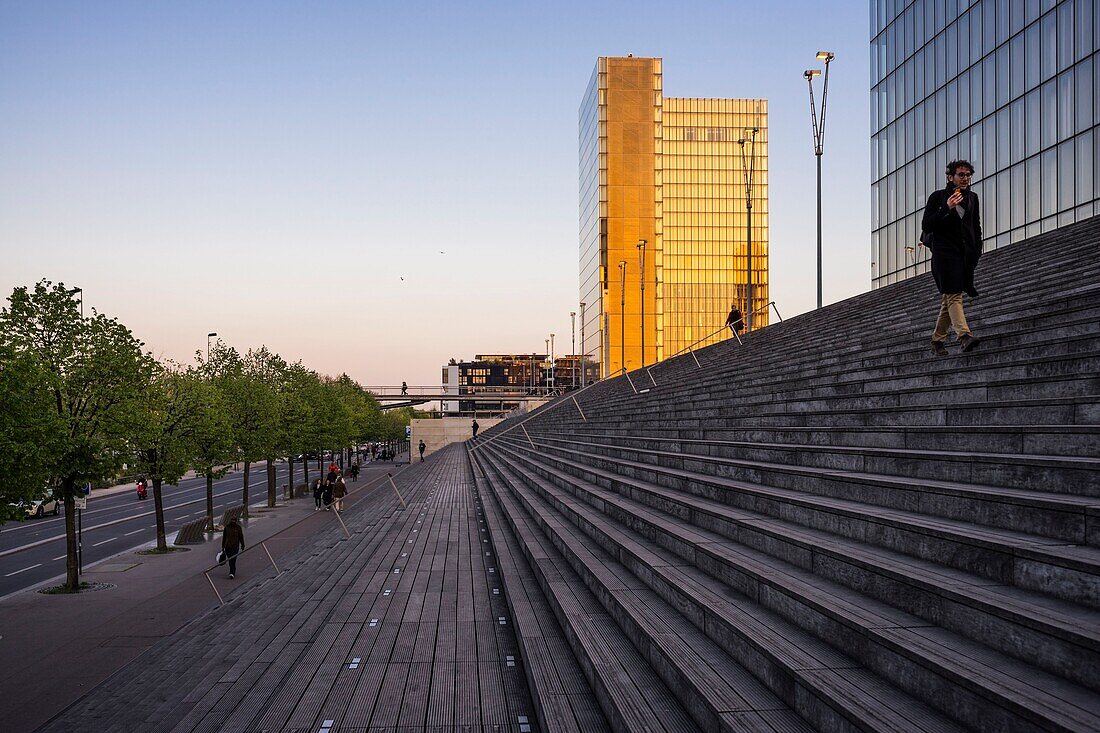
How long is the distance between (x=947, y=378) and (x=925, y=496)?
3437 mm

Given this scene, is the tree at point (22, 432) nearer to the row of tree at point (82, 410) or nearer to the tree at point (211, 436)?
the row of tree at point (82, 410)

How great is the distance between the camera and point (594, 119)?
3659 inches

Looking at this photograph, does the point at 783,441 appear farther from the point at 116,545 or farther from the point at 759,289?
the point at 759,289

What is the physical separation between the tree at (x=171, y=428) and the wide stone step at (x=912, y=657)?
19.0 meters

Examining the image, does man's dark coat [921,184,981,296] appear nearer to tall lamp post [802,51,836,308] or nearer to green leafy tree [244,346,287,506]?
tall lamp post [802,51,836,308]

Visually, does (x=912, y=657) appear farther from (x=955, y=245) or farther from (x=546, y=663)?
(x=955, y=245)

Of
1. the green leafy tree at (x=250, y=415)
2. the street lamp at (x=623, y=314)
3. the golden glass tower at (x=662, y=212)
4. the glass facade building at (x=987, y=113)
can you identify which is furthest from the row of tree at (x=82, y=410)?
the golden glass tower at (x=662, y=212)

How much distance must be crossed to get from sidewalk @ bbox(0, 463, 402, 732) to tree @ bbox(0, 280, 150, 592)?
1.47 meters

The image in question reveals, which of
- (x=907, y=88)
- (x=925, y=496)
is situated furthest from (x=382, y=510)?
(x=907, y=88)

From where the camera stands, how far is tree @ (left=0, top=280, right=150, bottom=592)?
634 inches

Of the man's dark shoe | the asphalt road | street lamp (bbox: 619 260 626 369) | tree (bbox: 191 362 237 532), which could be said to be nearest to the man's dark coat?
the man's dark shoe

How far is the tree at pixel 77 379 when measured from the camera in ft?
52.8

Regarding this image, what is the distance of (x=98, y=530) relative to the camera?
27000mm

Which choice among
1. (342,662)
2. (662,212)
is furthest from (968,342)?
(662,212)
